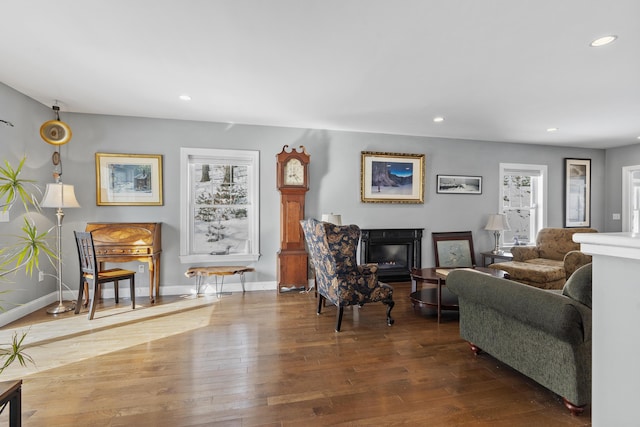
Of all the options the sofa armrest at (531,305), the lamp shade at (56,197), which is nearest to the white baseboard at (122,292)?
the lamp shade at (56,197)

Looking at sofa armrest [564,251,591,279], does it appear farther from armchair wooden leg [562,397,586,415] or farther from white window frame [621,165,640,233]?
white window frame [621,165,640,233]

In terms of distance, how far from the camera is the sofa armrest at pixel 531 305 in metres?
1.74

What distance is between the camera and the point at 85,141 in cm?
421

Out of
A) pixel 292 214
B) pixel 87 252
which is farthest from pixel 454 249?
pixel 87 252

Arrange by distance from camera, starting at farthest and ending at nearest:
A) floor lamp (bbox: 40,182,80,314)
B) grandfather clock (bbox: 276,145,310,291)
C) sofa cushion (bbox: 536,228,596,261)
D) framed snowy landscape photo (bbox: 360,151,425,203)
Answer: framed snowy landscape photo (bbox: 360,151,425,203) → sofa cushion (bbox: 536,228,596,261) → grandfather clock (bbox: 276,145,310,291) → floor lamp (bbox: 40,182,80,314)

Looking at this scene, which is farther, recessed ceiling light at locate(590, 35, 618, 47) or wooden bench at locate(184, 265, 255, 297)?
→ wooden bench at locate(184, 265, 255, 297)

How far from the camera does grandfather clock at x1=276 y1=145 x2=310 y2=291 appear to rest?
4508 millimetres

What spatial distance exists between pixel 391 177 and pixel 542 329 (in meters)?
3.59

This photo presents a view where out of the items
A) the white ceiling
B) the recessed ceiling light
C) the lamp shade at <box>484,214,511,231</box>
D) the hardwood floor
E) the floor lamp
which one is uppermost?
the white ceiling

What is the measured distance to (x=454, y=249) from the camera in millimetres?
5473

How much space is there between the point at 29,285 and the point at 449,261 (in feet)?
19.0

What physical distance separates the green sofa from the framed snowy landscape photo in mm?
2842

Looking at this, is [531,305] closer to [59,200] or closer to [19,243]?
[19,243]

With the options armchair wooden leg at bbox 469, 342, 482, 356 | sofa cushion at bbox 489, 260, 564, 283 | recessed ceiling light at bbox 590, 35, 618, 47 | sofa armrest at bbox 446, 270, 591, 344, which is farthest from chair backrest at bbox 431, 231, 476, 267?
recessed ceiling light at bbox 590, 35, 618, 47
